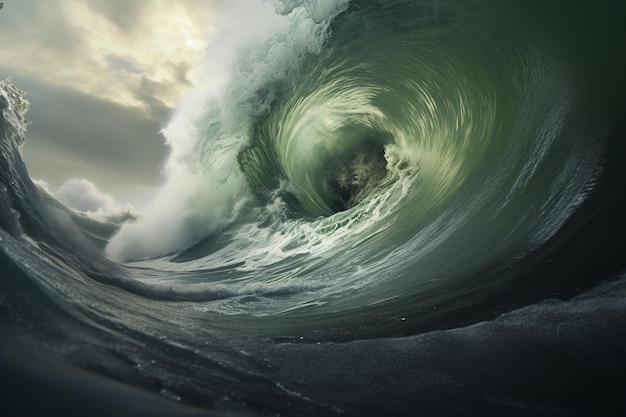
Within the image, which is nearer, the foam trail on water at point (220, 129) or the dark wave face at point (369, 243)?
the dark wave face at point (369, 243)

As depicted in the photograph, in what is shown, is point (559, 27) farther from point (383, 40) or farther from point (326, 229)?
point (326, 229)

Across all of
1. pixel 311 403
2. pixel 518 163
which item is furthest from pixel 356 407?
pixel 518 163

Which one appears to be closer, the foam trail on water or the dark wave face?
the dark wave face

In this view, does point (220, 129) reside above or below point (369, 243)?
above
